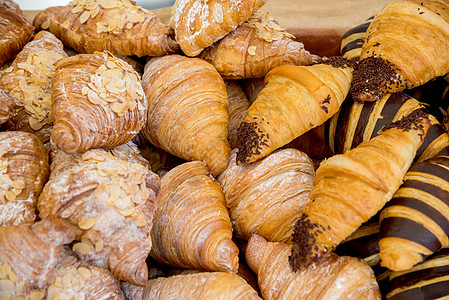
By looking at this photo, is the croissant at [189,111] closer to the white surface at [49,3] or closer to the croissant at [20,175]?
the croissant at [20,175]

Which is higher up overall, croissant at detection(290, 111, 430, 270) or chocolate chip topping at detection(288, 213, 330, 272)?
croissant at detection(290, 111, 430, 270)

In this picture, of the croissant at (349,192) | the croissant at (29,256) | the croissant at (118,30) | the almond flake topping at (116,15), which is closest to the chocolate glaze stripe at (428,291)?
the croissant at (349,192)

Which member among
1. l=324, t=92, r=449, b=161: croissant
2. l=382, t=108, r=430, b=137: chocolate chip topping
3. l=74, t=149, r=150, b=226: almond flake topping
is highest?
l=382, t=108, r=430, b=137: chocolate chip topping

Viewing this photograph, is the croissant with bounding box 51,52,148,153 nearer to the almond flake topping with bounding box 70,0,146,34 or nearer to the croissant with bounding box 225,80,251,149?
the almond flake topping with bounding box 70,0,146,34

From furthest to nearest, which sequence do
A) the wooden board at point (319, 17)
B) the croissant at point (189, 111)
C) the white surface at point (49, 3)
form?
the white surface at point (49, 3) → the wooden board at point (319, 17) → the croissant at point (189, 111)

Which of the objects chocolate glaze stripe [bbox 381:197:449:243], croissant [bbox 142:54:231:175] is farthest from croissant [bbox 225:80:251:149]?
chocolate glaze stripe [bbox 381:197:449:243]

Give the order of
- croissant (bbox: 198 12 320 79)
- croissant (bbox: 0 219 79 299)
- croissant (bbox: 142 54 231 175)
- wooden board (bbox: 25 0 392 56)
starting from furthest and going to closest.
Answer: wooden board (bbox: 25 0 392 56) → croissant (bbox: 198 12 320 79) → croissant (bbox: 142 54 231 175) → croissant (bbox: 0 219 79 299)
